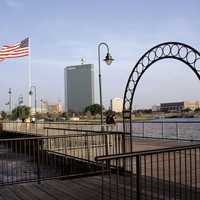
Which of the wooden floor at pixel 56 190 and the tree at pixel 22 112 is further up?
the tree at pixel 22 112

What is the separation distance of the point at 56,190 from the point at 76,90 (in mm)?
129032

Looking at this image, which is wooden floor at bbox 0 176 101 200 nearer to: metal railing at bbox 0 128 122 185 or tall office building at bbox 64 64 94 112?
metal railing at bbox 0 128 122 185

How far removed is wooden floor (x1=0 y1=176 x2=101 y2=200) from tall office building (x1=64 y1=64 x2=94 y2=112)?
321 feet

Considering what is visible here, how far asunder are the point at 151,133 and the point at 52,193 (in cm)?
2053

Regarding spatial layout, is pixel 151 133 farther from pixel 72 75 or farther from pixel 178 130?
pixel 72 75

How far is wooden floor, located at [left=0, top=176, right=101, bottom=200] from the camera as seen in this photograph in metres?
9.08

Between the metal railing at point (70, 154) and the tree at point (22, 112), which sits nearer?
the metal railing at point (70, 154)

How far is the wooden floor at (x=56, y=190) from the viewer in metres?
9.08

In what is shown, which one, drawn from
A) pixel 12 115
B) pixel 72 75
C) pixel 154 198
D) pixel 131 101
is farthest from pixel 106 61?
pixel 72 75

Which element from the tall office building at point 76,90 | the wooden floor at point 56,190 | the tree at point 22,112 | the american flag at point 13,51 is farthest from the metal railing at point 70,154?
the tall office building at point 76,90

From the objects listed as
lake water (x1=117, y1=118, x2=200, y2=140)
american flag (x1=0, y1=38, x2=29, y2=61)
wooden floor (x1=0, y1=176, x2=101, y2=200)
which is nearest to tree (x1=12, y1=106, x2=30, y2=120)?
american flag (x1=0, y1=38, x2=29, y2=61)

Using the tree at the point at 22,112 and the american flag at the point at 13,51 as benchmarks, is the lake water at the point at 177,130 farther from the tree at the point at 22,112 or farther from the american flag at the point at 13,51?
the tree at the point at 22,112

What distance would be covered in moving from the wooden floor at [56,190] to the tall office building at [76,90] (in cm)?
9792

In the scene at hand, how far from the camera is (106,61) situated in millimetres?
22562
